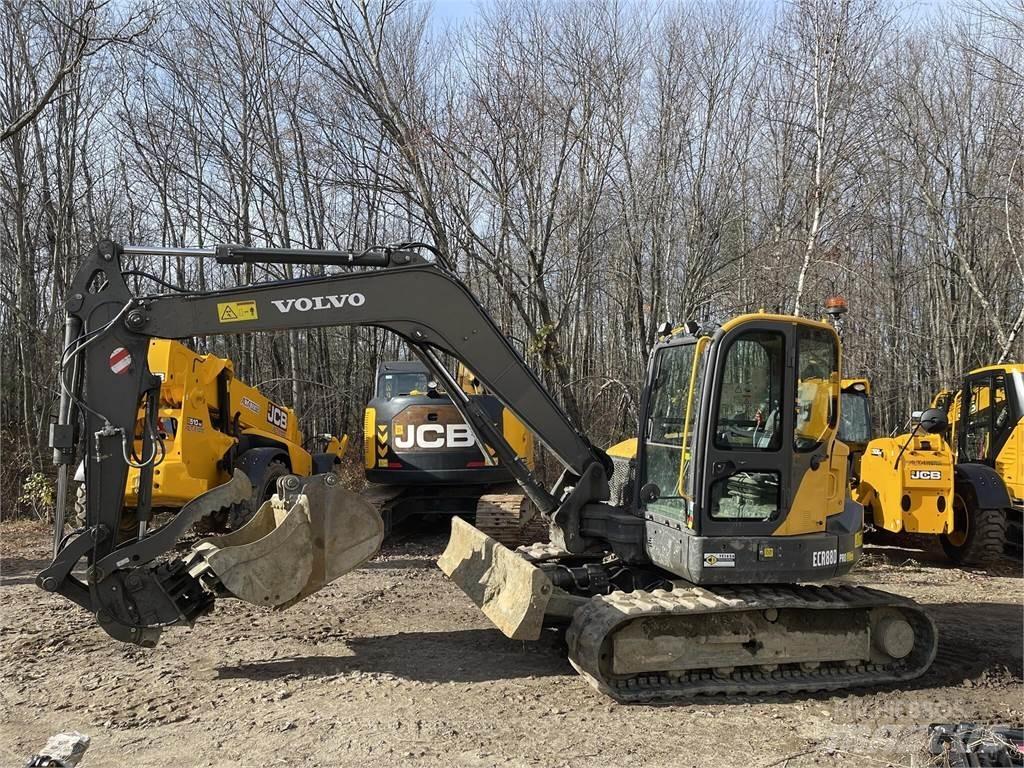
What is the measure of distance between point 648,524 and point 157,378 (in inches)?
139

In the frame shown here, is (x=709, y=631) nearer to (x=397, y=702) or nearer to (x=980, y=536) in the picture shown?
(x=397, y=702)

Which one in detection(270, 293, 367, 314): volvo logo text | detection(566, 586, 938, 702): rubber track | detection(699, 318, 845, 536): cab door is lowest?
detection(566, 586, 938, 702): rubber track

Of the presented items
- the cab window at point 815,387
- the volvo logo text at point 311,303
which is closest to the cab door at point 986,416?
the cab window at point 815,387

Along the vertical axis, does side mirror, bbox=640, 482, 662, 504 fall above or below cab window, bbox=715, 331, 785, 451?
below

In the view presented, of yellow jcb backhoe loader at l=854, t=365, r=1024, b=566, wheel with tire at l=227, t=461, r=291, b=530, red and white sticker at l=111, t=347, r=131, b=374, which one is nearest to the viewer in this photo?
red and white sticker at l=111, t=347, r=131, b=374

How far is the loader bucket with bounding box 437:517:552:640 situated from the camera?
502cm

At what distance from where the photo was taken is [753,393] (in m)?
5.31

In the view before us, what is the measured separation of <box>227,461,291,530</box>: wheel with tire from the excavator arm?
3357mm

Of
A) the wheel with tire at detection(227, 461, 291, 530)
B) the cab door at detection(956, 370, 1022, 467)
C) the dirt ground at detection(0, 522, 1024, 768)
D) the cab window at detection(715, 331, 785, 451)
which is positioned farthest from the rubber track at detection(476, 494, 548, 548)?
the cab door at detection(956, 370, 1022, 467)

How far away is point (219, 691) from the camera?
16.5 feet

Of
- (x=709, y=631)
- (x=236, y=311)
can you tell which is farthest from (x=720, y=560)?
(x=236, y=311)

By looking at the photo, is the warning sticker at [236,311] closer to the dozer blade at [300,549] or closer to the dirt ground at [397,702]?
the dozer blade at [300,549]

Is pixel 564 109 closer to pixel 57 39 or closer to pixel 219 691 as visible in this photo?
pixel 57 39

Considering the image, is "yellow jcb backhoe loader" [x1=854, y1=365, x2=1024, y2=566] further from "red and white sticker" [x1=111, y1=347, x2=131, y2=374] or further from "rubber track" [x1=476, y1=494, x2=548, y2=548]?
"red and white sticker" [x1=111, y1=347, x2=131, y2=374]
